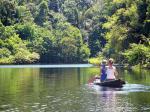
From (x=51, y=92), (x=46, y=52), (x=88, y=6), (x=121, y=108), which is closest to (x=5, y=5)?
(x=46, y=52)

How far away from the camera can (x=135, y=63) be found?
78500mm

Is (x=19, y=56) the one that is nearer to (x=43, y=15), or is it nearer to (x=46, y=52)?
(x=46, y=52)

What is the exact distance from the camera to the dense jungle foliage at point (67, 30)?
3366 inches

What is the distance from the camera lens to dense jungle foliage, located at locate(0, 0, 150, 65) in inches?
3366

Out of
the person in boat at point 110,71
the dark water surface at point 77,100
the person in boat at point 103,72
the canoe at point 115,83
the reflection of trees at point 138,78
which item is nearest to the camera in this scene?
the dark water surface at point 77,100

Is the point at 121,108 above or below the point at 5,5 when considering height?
below

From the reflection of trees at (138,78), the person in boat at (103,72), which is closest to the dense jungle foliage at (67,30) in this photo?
the reflection of trees at (138,78)

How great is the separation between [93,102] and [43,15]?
14579 centimetres

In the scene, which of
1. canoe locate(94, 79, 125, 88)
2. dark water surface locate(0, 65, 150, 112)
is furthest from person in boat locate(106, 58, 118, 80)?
dark water surface locate(0, 65, 150, 112)

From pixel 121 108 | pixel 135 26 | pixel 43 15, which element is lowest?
pixel 121 108

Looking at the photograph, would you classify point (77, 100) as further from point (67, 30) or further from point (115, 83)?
point (67, 30)

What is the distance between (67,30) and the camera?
152 meters

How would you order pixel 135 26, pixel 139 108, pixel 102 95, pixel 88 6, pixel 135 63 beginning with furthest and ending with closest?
pixel 88 6, pixel 135 26, pixel 135 63, pixel 102 95, pixel 139 108

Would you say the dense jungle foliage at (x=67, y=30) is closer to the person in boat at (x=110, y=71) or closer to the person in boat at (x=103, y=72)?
the person in boat at (x=103, y=72)
